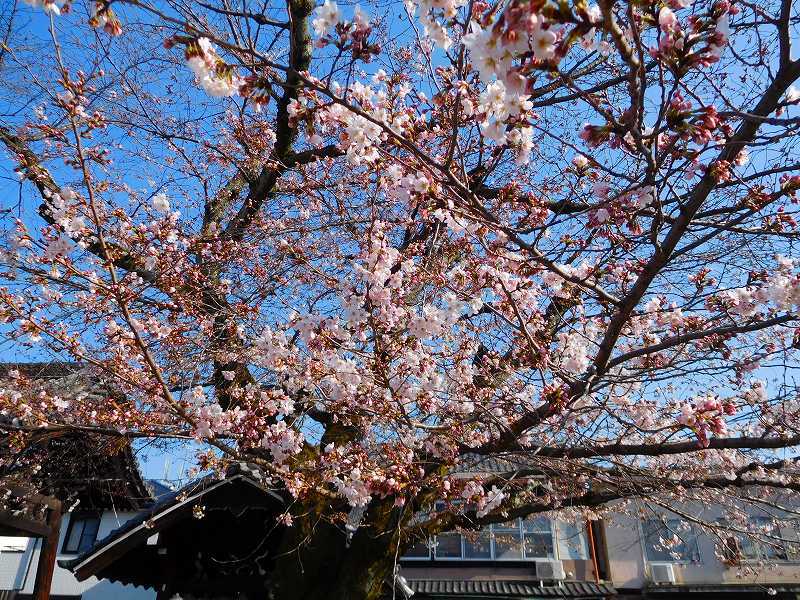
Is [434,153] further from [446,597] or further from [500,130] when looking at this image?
[446,597]

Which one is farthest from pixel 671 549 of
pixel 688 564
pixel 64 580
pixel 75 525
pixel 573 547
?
pixel 64 580

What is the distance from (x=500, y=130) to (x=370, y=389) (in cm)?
325

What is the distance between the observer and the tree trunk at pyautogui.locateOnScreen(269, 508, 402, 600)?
5324 mm

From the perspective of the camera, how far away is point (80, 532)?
15344 millimetres

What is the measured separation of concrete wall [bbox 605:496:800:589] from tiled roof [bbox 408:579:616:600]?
0.74m

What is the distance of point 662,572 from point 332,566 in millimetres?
11075

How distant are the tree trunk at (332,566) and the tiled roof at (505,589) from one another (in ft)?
25.6

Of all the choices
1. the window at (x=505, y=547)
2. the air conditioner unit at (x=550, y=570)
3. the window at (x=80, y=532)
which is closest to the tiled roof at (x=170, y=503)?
the window at (x=505, y=547)

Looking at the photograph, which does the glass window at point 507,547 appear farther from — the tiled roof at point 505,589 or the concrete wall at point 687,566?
the concrete wall at point 687,566

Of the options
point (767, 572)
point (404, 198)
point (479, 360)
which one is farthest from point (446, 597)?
point (404, 198)

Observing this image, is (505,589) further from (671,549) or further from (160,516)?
(160,516)

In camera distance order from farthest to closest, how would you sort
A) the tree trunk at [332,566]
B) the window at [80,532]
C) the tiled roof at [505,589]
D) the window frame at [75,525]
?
the window at [80,532] < the window frame at [75,525] < the tiled roof at [505,589] < the tree trunk at [332,566]

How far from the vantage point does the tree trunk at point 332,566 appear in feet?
17.5

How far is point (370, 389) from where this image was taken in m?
5.02
